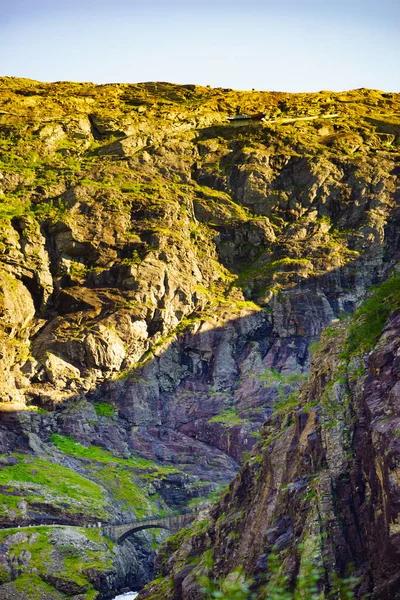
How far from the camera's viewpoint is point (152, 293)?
15538cm

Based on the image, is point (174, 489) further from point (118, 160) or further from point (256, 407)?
point (118, 160)

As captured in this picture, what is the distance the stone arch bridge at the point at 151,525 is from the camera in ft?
391

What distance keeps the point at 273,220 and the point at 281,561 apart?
426 ft

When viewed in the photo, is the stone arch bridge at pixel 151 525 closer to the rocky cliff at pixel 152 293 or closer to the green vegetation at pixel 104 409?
the rocky cliff at pixel 152 293

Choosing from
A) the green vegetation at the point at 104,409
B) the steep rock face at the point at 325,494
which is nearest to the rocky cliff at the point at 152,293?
the green vegetation at the point at 104,409

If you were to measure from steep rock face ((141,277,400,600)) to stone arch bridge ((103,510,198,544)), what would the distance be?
126ft

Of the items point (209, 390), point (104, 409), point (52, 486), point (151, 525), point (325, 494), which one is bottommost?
point (325, 494)

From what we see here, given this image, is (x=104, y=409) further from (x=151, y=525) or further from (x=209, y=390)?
(x=151, y=525)

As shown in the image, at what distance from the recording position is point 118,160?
186 m

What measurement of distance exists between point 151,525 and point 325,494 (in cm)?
7368

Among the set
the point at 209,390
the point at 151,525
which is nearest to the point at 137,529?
the point at 151,525

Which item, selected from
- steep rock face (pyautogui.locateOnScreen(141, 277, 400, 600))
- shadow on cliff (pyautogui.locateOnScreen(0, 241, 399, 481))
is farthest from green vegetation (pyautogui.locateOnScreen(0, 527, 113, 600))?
steep rock face (pyautogui.locateOnScreen(141, 277, 400, 600))

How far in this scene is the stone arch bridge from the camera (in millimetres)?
119312

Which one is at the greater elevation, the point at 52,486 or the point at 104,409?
the point at 104,409
